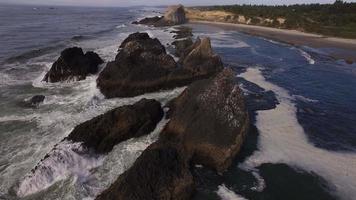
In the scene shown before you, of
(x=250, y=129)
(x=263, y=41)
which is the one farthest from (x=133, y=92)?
(x=263, y=41)

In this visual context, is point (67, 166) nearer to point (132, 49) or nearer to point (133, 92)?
point (133, 92)

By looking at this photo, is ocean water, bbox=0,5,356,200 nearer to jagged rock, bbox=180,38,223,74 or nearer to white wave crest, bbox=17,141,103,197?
white wave crest, bbox=17,141,103,197

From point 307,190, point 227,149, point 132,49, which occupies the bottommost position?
point 307,190

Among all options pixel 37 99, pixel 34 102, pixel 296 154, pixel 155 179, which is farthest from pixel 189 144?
pixel 37 99

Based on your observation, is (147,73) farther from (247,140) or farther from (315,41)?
(315,41)

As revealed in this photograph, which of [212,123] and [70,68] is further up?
[70,68]

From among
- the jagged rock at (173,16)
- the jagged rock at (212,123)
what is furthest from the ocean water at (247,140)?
the jagged rock at (173,16)

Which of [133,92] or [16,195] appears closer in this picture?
[16,195]
